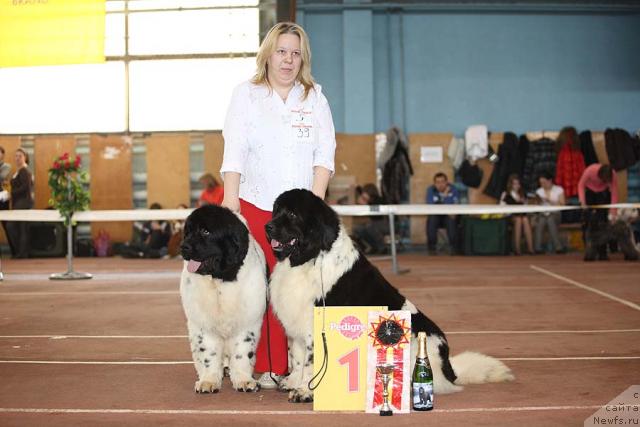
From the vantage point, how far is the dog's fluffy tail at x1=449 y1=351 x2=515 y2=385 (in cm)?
465

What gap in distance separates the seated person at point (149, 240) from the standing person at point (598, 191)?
8.17m

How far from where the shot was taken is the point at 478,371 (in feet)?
15.3

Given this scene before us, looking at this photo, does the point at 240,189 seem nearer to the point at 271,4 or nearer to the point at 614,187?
the point at 271,4

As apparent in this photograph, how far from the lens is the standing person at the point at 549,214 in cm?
1620

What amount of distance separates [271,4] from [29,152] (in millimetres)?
6562

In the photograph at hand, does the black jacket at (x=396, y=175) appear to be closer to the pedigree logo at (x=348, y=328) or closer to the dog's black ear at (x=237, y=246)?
the dog's black ear at (x=237, y=246)

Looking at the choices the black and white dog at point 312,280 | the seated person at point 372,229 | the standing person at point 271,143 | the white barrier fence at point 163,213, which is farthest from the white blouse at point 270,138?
the seated person at point 372,229

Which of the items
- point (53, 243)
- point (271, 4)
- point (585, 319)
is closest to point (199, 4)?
point (271, 4)

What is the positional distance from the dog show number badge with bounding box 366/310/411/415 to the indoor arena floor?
0.09 meters

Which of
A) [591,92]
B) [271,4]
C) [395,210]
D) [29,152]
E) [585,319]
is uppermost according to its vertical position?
[271,4]

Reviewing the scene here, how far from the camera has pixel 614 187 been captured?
14.8 meters

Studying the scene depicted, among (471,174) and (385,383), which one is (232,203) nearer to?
(385,383)

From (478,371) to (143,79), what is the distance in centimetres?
1384

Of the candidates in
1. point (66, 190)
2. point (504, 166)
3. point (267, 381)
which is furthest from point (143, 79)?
point (267, 381)
